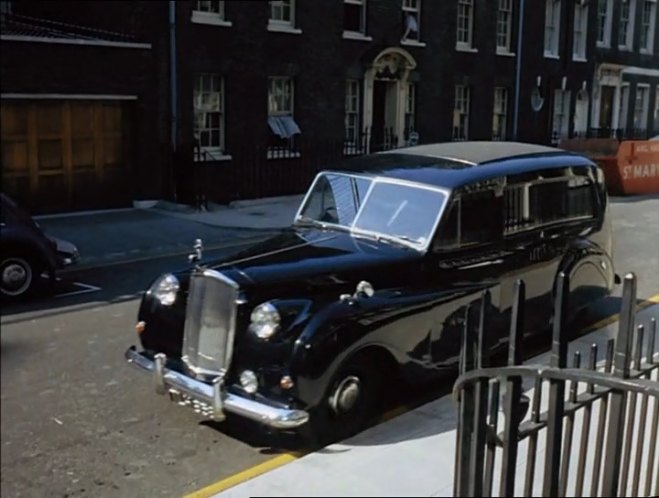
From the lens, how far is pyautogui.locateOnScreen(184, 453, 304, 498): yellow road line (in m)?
2.40

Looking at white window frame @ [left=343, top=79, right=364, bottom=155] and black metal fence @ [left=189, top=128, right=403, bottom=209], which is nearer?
black metal fence @ [left=189, top=128, right=403, bottom=209]

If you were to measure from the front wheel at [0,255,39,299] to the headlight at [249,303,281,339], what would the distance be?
1267mm

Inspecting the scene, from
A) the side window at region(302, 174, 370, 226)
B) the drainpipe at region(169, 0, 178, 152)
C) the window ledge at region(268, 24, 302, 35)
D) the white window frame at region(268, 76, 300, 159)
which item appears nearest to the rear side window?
the side window at region(302, 174, 370, 226)

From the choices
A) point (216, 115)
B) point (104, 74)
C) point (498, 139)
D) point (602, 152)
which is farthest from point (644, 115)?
point (104, 74)

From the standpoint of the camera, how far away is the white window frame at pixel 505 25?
2.05 metres

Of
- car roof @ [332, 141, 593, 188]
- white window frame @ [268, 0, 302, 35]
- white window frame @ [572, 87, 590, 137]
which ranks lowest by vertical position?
car roof @ [332, 141, 593, 188]

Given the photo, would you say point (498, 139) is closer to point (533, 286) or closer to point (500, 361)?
point (533, 286)

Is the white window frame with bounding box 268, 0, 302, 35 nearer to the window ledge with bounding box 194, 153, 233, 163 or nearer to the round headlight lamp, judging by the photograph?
the window ledge with bounding box 194, 153, 233, 163

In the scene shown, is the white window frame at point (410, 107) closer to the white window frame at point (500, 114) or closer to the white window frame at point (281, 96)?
the white window frame at point (500, 114)

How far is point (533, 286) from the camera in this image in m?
3.38

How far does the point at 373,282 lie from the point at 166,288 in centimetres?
81

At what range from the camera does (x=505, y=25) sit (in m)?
2.07

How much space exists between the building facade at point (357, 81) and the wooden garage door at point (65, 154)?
6 centimetres

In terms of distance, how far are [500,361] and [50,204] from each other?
2713 mm
